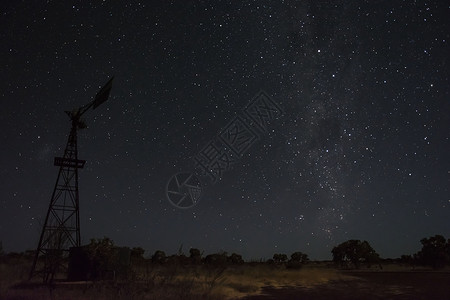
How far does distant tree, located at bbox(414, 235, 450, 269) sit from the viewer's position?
68438 mm

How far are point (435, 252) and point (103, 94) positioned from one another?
68.0 meters

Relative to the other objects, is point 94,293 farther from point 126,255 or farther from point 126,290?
point 126,255

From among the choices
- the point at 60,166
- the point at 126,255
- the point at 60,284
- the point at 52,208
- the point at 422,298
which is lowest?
the point at 422,298

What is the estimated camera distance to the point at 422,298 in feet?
59.9

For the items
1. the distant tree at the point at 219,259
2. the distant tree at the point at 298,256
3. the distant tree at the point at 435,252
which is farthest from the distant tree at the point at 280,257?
the distant tree at the point at 219,259

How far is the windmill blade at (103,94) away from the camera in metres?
26.0

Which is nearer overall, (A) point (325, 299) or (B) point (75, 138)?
(A) point (325, 299)

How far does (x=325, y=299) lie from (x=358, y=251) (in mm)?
66825

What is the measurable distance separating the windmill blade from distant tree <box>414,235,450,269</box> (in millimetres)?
66672

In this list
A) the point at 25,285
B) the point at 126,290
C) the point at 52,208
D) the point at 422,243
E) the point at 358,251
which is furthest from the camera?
the point at 358,251

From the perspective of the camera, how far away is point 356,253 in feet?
261

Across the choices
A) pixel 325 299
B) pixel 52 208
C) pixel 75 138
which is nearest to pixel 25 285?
pixel 52 208

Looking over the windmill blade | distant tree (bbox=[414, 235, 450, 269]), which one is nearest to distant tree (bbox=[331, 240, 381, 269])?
distant tree (bbox=[414, 235, 450, 269])

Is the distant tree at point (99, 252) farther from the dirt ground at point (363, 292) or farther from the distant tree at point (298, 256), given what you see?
the distant tree at point (298, 256)
